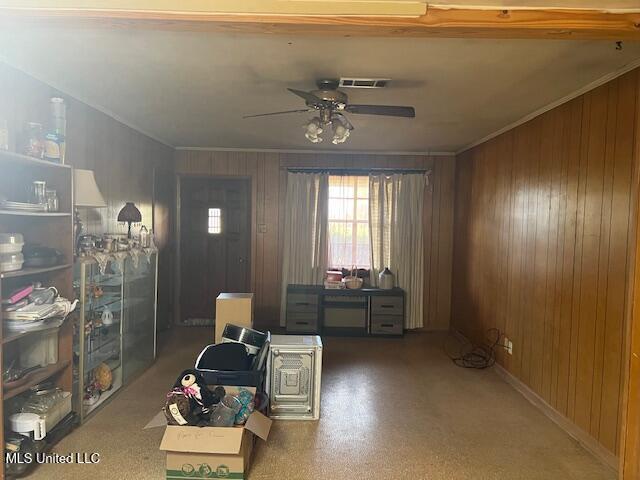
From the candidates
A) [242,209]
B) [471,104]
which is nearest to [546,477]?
[471,104]

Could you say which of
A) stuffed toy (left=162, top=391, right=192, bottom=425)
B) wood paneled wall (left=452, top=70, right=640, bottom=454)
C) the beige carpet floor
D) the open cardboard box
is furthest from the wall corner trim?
stuffed toy (left=162, top=391, right=192, bottom=425)

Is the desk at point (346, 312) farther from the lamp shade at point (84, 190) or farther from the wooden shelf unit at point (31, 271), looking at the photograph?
the wooden shelf unit at point (31, 271)

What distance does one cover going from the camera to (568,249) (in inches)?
111

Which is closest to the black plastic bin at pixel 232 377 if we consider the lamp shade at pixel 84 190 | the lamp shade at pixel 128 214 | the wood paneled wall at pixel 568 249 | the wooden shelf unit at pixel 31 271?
the wooden shelf unit at pixel 31 271

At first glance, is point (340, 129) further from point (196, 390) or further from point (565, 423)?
point (565, 423)

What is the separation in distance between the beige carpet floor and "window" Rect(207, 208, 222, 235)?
209 cm

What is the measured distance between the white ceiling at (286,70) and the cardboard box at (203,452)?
6.65ft

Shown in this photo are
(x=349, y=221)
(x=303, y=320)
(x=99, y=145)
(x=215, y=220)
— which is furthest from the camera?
(x=215, y=220)

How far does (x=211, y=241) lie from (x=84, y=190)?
9.02 ft

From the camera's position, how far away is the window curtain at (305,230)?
17.2 ft

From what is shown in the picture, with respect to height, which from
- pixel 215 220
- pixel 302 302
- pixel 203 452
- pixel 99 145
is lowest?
pixel 203 452

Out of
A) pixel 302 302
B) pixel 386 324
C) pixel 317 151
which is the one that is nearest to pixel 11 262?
pixel 302 302

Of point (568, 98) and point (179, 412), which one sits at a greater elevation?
point (568, 98)

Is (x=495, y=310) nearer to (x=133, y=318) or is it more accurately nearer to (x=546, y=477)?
(x=546, y=477)
